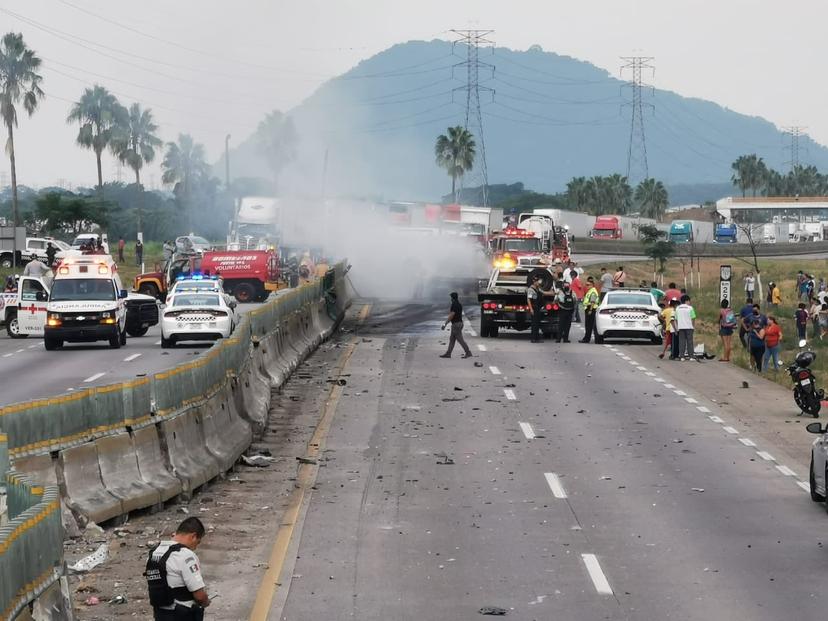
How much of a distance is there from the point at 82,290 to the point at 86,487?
2714 centimetres

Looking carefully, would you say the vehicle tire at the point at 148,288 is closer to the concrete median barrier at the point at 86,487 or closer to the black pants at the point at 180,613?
the concrete median barrier at the point at 86,487

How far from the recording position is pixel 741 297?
8125 centimetres

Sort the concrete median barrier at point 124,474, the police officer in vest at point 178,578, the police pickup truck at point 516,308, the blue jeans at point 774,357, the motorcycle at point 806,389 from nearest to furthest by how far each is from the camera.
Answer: the police officer in vest at point 178,578 < the concrete median barrier at point 124,474 < the motorcycle at point 806,389 < the blue jeans at point 774,357 < the police pickup truck at point 516,308

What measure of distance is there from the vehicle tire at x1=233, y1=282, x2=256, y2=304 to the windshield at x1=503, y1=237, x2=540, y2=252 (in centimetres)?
1082

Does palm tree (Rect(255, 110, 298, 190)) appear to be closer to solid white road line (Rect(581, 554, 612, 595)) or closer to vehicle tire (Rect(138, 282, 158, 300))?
vehicle tire (Rect(138, 282, 158, 300))

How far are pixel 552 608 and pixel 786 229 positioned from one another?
6129 inches

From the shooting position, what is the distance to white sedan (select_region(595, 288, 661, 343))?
1784 inches

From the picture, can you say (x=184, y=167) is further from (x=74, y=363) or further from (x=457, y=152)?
(x=74, y=363)

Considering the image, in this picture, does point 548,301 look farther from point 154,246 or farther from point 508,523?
point 154,246

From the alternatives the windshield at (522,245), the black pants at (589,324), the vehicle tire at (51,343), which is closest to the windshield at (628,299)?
the black pants at (589,324)

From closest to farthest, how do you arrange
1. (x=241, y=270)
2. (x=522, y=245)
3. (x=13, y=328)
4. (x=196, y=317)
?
(x=196, y=317), (x=13, y=328), (x=522, y=245), (x=241, y=270)

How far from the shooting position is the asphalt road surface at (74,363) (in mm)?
32938

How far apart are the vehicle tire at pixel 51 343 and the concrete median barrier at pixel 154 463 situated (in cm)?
2518

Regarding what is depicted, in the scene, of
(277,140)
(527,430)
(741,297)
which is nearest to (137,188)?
(277,140)
